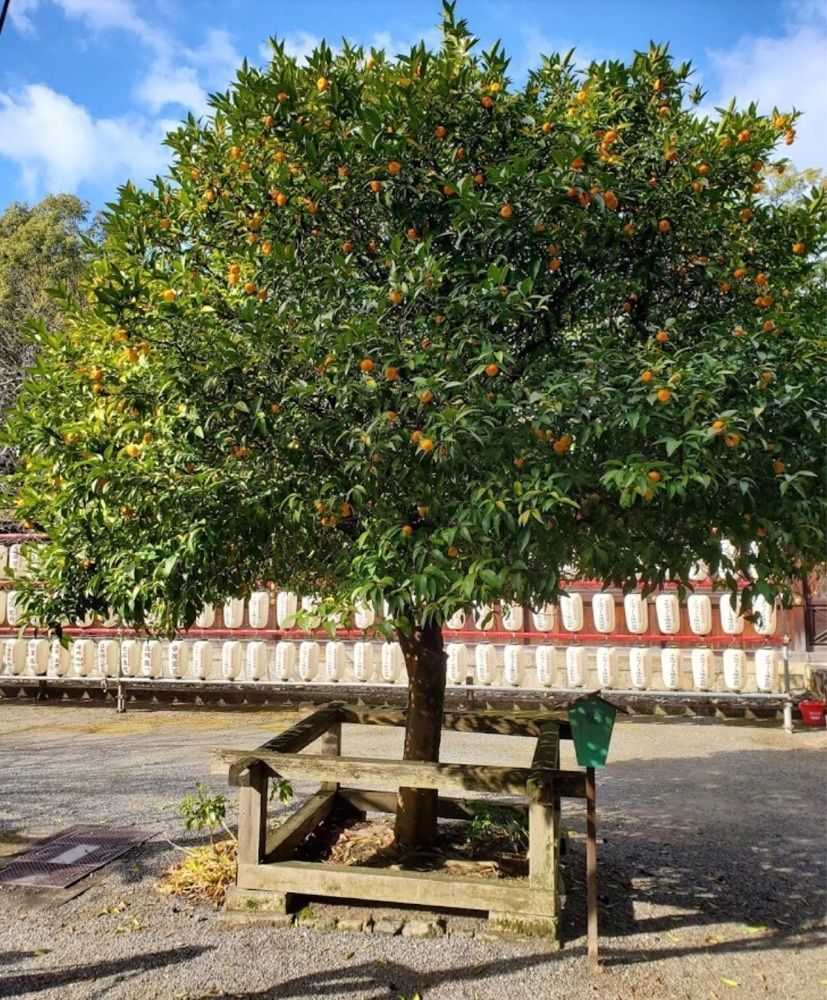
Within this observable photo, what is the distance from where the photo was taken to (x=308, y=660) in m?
13.7

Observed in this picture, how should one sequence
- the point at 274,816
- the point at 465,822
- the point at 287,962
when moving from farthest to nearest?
the point at 274,816
the point at 465,822
the point at 287,962

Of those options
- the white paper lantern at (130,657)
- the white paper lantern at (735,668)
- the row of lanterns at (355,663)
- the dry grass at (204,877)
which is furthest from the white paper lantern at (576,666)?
the dry grass at (204,877)

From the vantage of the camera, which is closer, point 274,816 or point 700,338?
point 700,338

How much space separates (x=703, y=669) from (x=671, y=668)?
45cm

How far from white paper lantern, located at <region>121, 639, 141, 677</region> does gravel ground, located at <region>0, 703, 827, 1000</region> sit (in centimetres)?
430

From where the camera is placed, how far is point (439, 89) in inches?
166

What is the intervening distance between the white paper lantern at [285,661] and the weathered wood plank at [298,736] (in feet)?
22.8

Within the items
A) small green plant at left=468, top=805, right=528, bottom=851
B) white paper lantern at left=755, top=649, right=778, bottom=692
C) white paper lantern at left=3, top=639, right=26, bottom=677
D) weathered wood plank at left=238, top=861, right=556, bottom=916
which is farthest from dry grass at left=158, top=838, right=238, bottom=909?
white paper lantern at left=3, top=639, right=26, bottom=677

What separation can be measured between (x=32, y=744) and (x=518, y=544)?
33.2 ft

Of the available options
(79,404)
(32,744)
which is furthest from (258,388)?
(32,744)

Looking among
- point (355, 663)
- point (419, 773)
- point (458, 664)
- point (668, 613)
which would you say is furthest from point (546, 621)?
point (419, 773)

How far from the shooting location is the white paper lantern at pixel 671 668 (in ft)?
41.2

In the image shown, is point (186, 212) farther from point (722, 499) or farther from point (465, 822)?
point (465, 822)

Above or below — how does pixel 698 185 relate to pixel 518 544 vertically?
above
